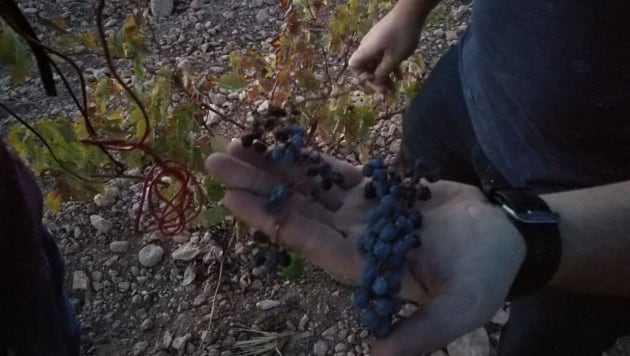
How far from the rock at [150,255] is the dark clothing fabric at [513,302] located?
2.38 feet

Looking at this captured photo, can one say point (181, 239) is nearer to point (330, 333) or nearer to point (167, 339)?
point (167, 339)

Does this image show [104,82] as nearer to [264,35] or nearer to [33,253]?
[33,253]

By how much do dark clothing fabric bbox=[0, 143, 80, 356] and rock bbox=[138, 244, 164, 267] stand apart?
25.5 inches

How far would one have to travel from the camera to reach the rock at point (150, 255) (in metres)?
1.82

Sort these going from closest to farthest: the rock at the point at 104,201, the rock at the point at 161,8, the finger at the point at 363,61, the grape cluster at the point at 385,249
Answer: the grape cluster at the point at 385,249 < the finger at the point at 363,61 < the rock at the point at 104,201 < the rock at the point at 161,8

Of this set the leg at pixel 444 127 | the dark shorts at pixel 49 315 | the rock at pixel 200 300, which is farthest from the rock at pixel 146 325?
the leg at pixel 444 127

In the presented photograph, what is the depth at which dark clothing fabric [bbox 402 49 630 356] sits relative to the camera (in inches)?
50.0

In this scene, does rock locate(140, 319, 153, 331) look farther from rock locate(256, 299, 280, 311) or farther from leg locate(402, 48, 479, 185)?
leg locate(402, 48, 479, 185)

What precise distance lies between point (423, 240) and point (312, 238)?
16 cm

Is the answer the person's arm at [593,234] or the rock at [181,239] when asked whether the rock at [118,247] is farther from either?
the person's arm at [593,234]

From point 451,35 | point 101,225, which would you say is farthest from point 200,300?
point 451,35

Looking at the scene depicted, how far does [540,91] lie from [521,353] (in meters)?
0.58

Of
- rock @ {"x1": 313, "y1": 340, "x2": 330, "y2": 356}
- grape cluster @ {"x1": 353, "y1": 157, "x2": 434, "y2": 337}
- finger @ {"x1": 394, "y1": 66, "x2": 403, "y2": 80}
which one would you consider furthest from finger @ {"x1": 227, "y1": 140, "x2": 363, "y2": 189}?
rock @ {"x1": 313, "y1": 340, "x2": 330, "y2": 356}

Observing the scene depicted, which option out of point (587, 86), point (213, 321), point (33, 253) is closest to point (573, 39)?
point (587, 86)
